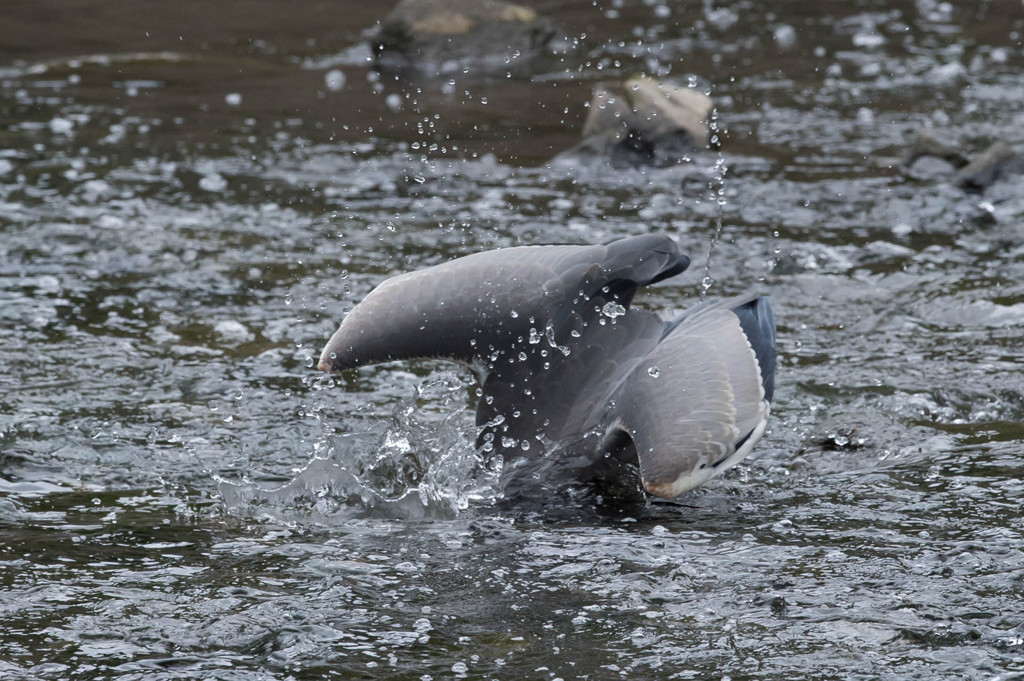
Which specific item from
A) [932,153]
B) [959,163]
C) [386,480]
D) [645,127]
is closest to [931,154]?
[932,153]

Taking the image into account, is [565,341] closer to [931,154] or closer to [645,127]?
[645,127]

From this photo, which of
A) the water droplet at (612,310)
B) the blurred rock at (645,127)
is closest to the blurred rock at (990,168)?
the blurred rock at (645,127)

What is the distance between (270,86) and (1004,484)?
8.12m

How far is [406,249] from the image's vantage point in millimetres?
7230

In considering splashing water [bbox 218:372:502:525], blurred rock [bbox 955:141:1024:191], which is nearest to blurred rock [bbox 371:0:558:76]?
blurred rock [bbox 955:141:1024:191]

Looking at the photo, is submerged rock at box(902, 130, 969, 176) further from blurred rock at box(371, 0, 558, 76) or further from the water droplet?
the water droplet

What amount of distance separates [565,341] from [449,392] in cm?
107

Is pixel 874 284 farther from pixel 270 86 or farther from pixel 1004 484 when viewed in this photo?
pixel 270 86

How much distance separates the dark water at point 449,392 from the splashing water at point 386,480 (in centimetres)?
1

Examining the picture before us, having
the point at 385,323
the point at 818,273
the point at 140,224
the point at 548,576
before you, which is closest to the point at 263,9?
the point at 140,224

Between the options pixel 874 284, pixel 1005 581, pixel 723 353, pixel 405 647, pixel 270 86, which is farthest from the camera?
A: pixel 270 86

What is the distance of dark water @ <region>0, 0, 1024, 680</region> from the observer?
11.0ft

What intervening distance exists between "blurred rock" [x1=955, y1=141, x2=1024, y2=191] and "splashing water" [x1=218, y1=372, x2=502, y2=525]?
4.61m

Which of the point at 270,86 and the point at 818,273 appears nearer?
the point at 818,273
